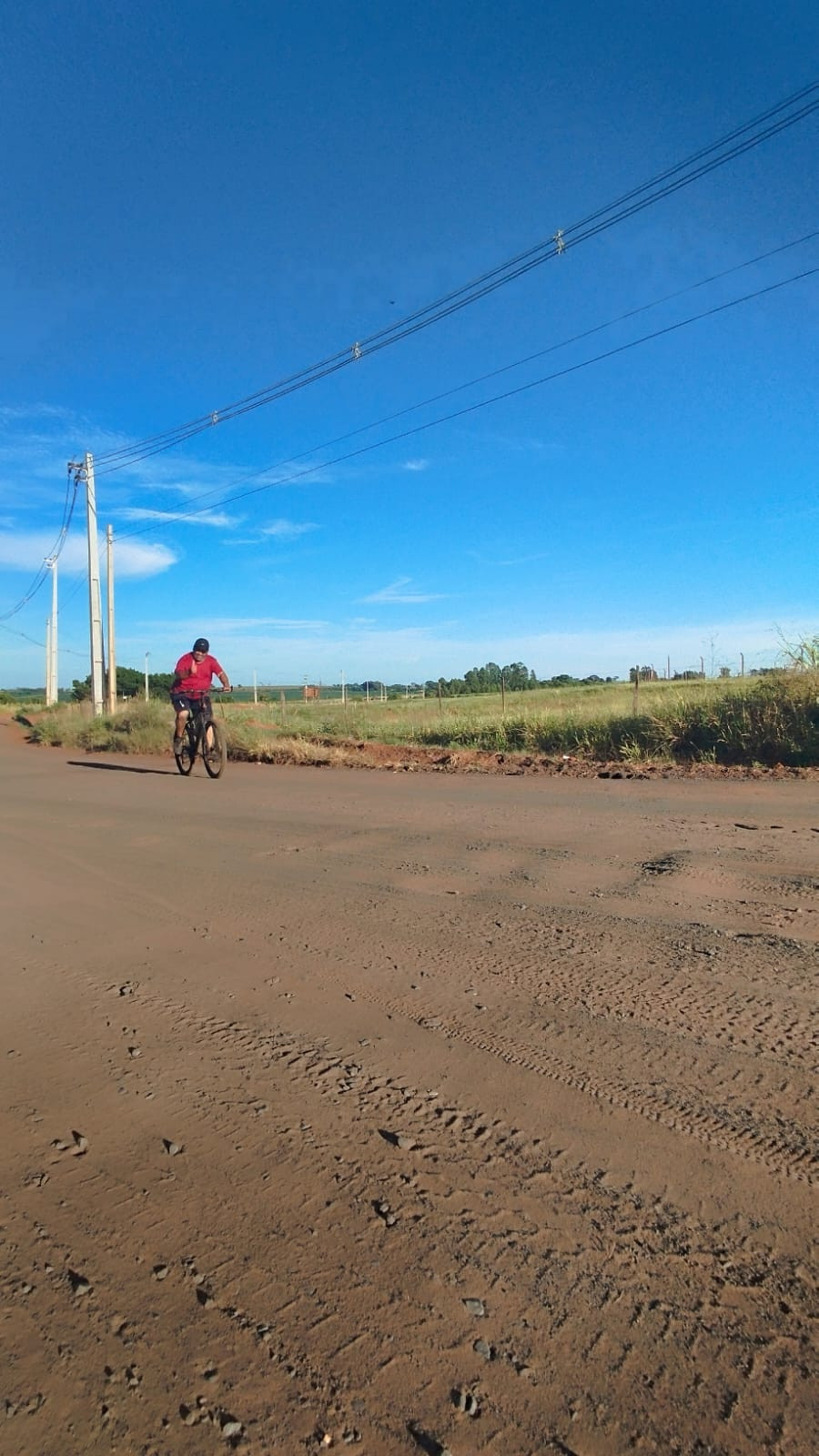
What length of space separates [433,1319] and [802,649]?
41.0 ft

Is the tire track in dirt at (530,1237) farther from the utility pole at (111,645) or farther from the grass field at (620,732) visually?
the utility pole at (111,645)

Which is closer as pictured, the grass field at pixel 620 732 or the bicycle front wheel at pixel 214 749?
the bicycle front wheel at pixel 214 749

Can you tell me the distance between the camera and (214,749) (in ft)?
36.1

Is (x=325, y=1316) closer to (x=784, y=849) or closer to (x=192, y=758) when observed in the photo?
(x=784, y=849)

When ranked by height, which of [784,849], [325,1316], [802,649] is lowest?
[325,1316]

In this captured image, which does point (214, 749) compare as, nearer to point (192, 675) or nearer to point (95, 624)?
point (192, 675)

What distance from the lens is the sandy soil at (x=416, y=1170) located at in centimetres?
145

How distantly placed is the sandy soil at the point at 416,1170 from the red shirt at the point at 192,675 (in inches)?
252

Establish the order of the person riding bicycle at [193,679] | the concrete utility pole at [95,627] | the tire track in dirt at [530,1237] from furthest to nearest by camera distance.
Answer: the concrete utility pole at [95,627] < the person riding bicycle at [193,679] < the tire track in dirt at [530,1237]

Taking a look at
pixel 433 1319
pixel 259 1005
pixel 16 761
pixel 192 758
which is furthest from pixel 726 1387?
pixel 16 761

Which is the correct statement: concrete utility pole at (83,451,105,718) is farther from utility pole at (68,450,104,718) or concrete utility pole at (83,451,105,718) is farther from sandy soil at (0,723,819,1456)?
sandy soil at (0,723,819,1456)

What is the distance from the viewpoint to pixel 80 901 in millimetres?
4773

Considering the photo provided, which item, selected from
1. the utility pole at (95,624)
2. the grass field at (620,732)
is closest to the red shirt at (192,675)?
the grass field at (620,732)

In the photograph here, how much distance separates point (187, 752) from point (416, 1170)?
32.4 ft
